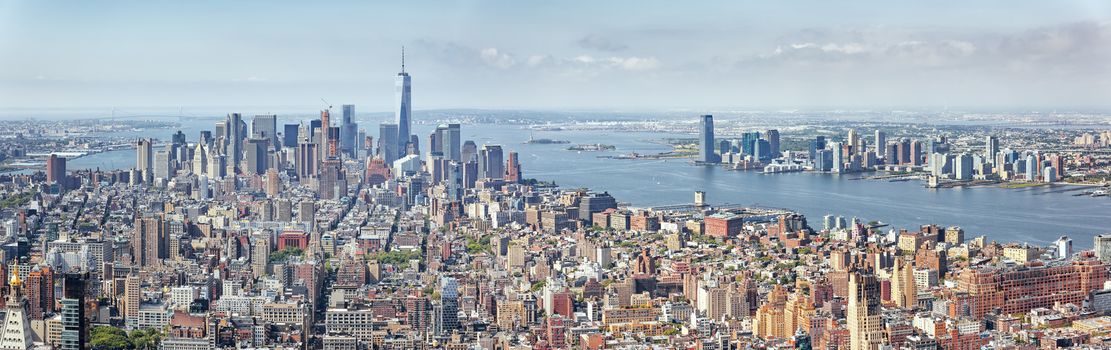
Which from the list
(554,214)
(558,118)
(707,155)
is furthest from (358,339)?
(558,118)

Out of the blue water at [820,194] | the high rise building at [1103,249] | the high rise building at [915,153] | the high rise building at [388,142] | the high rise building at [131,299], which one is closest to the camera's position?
the high rise building at [131,299]

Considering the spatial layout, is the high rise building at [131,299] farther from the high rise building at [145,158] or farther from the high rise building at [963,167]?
the high rise building at [963,167]

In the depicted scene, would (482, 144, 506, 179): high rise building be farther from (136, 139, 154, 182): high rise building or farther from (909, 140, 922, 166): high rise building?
(909, 140, 922, 166): high rise building

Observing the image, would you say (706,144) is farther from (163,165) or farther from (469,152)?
(163,165)

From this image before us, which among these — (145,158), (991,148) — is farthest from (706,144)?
(145,158)

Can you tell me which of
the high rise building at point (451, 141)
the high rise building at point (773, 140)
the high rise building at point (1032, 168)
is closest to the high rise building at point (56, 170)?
the high rise building at point (451, 141)

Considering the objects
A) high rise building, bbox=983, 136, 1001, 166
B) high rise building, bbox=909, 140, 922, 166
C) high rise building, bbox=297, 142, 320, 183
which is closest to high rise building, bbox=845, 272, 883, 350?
high rise building, bbox=297, 142, 320, 183

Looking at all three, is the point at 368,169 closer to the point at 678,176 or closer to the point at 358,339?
the point at 678,176
